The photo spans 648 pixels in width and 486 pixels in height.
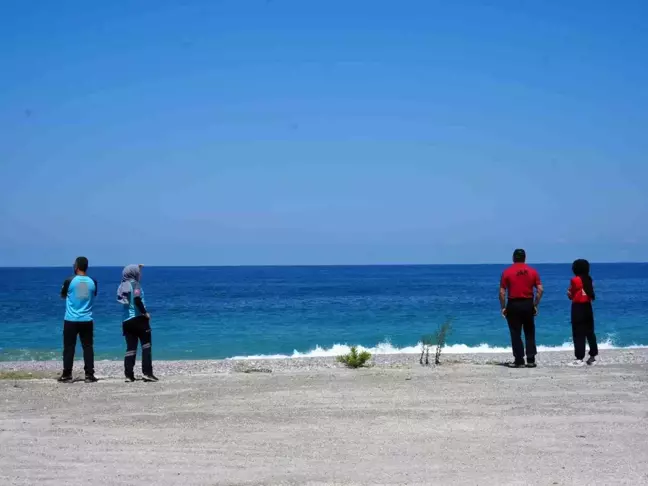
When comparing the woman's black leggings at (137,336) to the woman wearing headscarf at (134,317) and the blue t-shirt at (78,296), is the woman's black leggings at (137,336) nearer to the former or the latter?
the woman wearing headscarf at (134,317)

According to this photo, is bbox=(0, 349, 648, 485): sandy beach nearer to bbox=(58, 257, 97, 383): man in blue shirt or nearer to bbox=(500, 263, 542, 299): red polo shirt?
bbox=(58, 257, 97, 383): man in blue shirt

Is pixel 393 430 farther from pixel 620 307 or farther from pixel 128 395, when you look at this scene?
pixel 620 307

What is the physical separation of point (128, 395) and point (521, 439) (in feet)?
17.1

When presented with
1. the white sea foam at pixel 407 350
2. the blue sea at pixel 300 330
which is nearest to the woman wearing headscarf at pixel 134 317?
the white sea foam at pixel 407 350

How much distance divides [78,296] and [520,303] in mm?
6917

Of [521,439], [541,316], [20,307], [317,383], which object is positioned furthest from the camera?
[20,307]

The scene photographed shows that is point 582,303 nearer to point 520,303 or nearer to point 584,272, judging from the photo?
point 584,272

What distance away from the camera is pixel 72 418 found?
8.58 metres

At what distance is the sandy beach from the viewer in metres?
6.24

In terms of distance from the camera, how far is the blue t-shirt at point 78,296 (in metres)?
11.6

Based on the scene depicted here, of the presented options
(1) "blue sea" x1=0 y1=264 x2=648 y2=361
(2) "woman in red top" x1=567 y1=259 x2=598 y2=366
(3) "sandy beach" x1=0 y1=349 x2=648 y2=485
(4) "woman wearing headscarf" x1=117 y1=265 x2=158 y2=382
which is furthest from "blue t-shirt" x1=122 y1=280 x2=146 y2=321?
(1) "blue sea" x1=0 y1=264 x2=648 y2=361

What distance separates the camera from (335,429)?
25.9ft

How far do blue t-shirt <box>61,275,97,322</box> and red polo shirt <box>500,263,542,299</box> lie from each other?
21.5 feet

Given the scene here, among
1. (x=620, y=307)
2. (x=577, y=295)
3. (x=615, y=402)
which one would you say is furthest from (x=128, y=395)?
(x=620, y=307)
